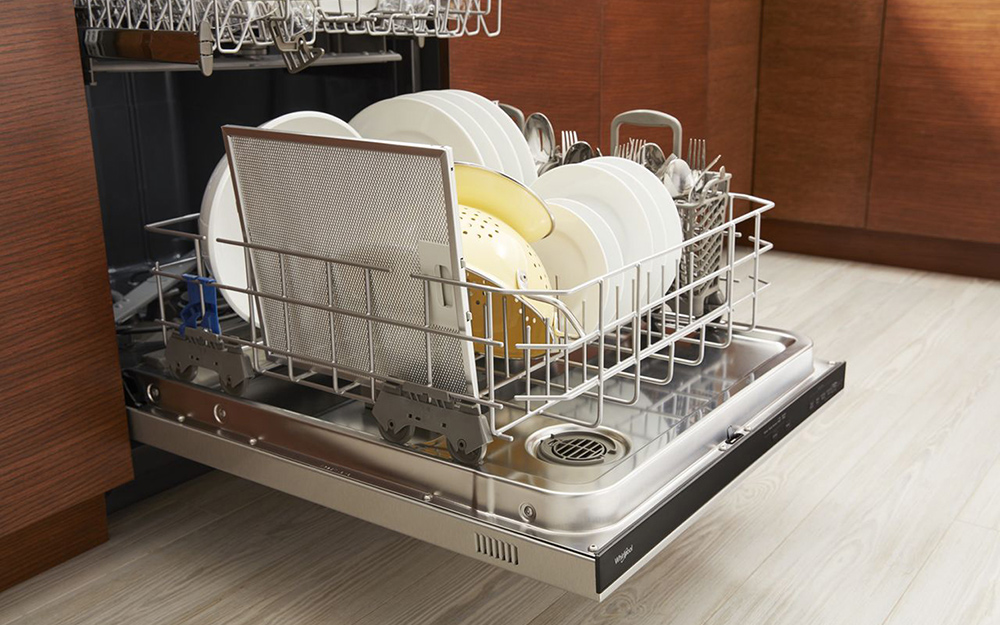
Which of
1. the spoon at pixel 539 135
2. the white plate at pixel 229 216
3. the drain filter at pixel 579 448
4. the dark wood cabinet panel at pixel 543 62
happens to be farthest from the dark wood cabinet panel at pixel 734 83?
the drain filter at pixel 579 448

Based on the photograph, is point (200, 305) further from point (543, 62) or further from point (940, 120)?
point (940, 120)

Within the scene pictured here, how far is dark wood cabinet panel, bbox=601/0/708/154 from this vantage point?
2.13 metres

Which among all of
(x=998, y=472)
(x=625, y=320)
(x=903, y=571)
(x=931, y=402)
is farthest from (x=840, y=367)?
(x=931, y=402)

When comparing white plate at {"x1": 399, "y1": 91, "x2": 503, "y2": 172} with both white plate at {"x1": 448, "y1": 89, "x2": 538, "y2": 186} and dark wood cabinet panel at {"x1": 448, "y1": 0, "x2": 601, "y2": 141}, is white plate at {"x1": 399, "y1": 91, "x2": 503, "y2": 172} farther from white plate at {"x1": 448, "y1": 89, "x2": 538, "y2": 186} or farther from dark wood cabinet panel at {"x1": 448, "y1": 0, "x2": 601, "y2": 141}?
dark wood cabinet panel at {"x1": 448, "y1": 0, "x2": 601, "y2": 141}

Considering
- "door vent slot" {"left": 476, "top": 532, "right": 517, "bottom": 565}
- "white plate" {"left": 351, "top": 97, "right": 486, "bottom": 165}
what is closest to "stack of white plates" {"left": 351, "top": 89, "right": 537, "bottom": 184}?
"white plate" {"left": 351, "top": 97, "right": 486, "bottom": 165}

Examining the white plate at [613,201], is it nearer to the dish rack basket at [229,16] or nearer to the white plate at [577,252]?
the white plate at [577,252]

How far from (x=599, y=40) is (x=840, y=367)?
3.69 ft

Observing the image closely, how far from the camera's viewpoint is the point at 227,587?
46.7 inches

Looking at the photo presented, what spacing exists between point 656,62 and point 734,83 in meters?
0.44

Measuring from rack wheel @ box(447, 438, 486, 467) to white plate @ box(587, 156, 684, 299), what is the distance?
0.33m

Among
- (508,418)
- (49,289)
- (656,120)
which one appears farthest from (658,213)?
(49,289)

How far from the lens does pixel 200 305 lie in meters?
1.12

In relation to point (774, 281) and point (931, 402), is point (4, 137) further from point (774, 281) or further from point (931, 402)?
point (774, 281)

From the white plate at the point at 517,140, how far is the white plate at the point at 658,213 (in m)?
0.12
